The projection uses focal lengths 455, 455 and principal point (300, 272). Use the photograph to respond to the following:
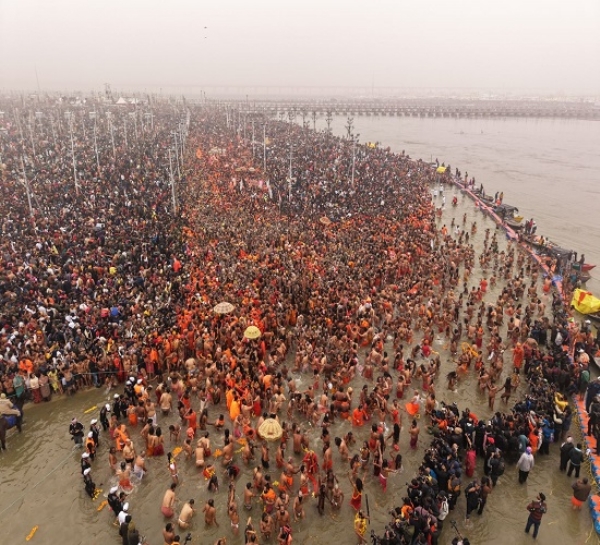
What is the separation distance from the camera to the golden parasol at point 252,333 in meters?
14.2

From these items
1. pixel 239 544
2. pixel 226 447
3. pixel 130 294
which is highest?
pixel 130 294

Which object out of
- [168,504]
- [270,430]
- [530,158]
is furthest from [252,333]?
[530,158]

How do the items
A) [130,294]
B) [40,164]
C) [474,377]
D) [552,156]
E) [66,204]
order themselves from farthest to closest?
[552,156] < [40,164] < [66,204] < [130,294] < [474,377]

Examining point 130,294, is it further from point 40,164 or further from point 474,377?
point 40,164

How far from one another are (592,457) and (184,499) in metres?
9.85

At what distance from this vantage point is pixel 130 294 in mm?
16844

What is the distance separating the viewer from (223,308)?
15.5 m

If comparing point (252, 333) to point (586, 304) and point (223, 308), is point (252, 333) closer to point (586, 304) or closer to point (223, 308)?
point (223, 308)

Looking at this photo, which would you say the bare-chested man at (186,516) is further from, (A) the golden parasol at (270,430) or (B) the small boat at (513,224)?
(B) the small boat at (513,224)

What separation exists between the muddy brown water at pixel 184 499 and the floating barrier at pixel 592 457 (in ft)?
0.57

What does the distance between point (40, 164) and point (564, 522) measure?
40.0m

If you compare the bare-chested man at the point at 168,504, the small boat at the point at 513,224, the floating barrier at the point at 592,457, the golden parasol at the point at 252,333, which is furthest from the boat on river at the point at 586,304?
the bare-chested man at the point at 168,504

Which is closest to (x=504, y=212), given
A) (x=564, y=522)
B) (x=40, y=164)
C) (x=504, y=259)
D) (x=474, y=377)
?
(x=504, y=259)

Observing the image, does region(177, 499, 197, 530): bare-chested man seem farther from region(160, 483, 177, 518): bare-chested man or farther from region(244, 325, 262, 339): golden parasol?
region(244, 325, 262, 339): golden parasol
